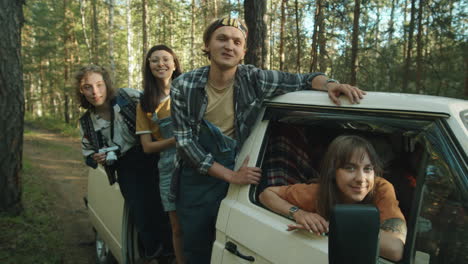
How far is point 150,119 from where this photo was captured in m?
3.29

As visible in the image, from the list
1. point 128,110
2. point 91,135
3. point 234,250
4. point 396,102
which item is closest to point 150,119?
point 128,110

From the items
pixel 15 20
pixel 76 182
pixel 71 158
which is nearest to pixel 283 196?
pixel 15 20

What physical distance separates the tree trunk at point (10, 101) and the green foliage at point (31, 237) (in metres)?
0.31

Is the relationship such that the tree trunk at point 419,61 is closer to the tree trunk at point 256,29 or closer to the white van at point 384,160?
the tree trunk at point 256,29

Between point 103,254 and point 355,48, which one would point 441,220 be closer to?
point 103,254

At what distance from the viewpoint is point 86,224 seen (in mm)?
6098

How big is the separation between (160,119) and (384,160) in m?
1.89

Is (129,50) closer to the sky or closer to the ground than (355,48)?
closer to the sky

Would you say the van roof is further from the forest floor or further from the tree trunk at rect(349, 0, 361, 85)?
the tree trunk at rect(349, 0, 361, 85)

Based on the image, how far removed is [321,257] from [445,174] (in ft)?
1.98

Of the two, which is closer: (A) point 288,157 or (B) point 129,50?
(A) point 288,157

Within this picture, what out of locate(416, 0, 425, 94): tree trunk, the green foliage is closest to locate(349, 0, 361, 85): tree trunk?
locate(416, 0, 425, 94): tree trunk

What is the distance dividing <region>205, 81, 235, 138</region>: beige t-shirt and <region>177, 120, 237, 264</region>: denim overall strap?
0.20ft

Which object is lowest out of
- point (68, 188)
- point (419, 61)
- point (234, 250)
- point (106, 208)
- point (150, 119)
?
point (68, 188)
